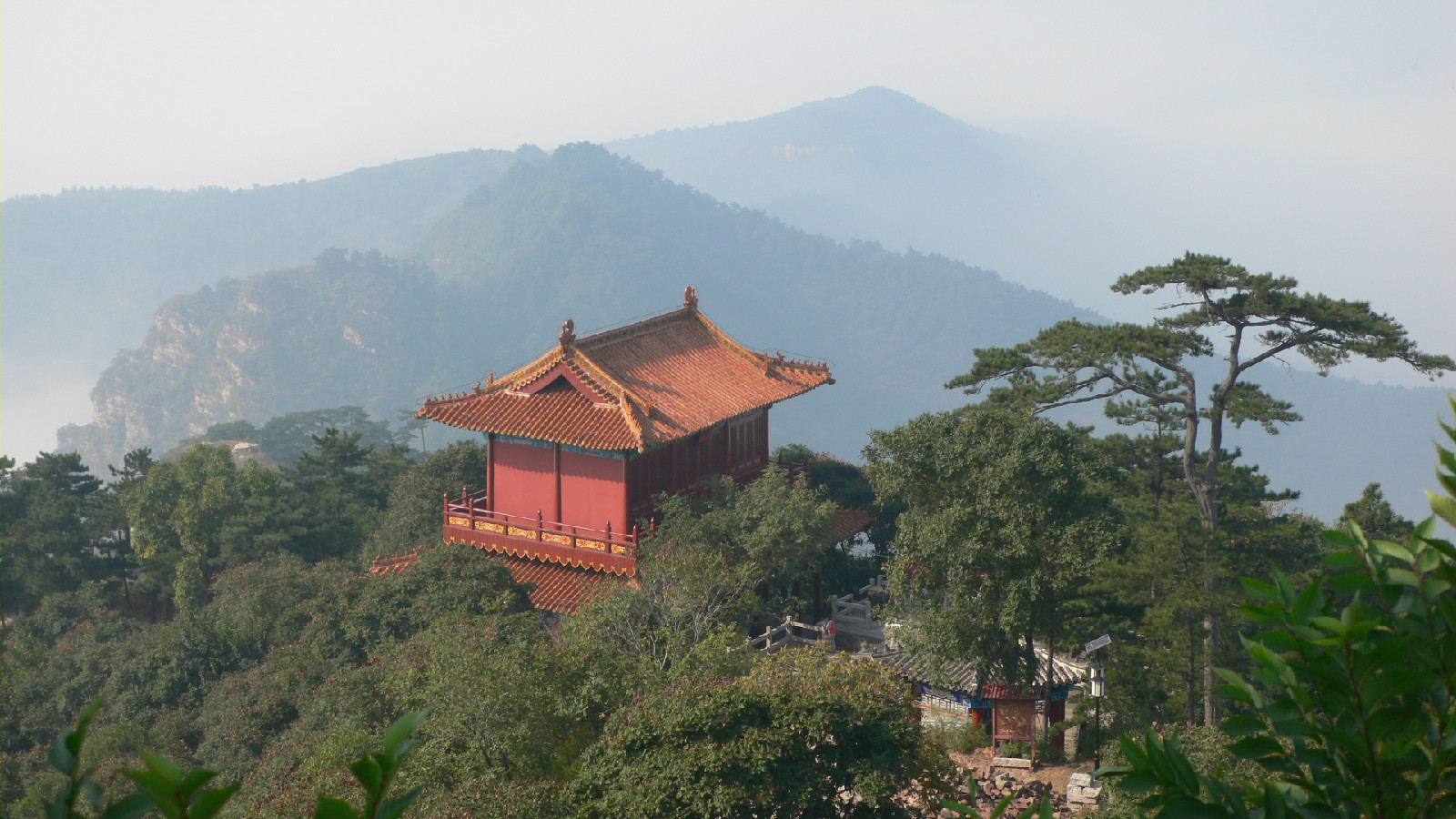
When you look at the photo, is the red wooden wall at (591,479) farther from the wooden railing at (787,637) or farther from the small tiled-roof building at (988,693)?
the small tiled-roof building at (988,693)

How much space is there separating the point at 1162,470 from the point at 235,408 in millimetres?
141578

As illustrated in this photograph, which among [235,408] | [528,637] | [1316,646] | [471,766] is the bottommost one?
[471,766]

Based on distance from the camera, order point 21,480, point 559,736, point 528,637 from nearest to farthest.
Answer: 1. point 559,736
2. point 528,637
3. point 21,480

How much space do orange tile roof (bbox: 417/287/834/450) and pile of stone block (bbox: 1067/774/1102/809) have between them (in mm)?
9100

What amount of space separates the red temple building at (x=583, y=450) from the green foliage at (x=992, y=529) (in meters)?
5.16

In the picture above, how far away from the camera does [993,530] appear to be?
1731 cm

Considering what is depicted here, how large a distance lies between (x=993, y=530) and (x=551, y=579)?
9220mm

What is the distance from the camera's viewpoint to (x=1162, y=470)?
24.8 metres

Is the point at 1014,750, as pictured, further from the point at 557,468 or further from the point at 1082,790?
the point at 557,468

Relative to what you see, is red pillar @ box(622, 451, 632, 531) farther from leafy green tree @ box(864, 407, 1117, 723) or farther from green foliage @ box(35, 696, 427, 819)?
green foliage @ box(35, 696, 427, 819)

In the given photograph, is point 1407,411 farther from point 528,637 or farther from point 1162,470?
point 528,637

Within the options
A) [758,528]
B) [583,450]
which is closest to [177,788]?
[758,528]

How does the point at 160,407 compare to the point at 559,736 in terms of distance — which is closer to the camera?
the point at 559,736

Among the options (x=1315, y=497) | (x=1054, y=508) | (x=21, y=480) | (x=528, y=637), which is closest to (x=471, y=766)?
(x=528, y=637)
